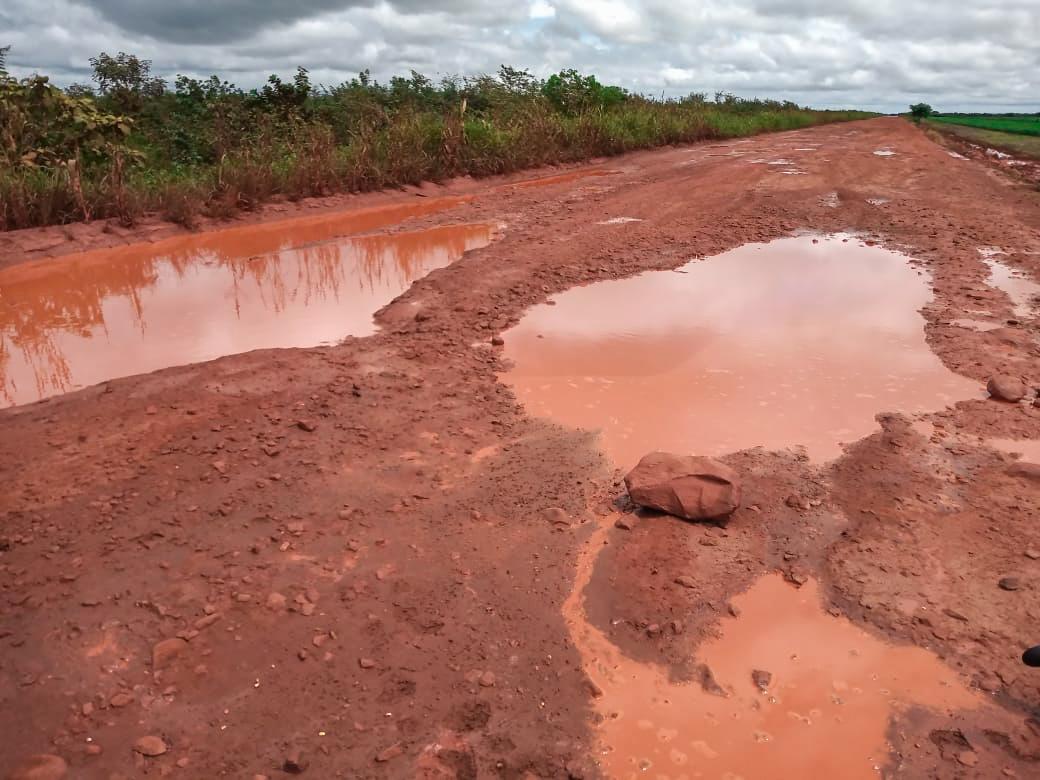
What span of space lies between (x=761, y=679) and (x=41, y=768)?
7.63 feet

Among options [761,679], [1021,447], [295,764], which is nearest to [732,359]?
[1021,447]

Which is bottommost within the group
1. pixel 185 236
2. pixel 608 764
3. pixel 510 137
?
pixel 608 764

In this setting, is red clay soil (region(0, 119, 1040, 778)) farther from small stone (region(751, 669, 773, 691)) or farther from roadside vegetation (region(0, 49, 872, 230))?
roadside vegetation (region(0, 49, 872, 230))

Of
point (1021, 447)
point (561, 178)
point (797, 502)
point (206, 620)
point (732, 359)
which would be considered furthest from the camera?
point (561, 178)

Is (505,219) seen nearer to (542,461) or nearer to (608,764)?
(542,461)

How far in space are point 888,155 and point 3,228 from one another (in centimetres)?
1812

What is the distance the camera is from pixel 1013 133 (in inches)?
1262

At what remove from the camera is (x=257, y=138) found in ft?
41.1

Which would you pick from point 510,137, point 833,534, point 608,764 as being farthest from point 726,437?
point 510,137

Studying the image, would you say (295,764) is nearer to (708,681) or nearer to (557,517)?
(708,681)

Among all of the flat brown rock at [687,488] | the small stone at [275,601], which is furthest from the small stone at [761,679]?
the small stone at [275,601]

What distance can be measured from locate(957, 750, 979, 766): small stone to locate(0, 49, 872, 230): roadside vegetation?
10424mm

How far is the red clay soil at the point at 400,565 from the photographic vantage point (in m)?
2.36

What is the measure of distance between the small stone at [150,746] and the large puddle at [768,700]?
4.50 feet
